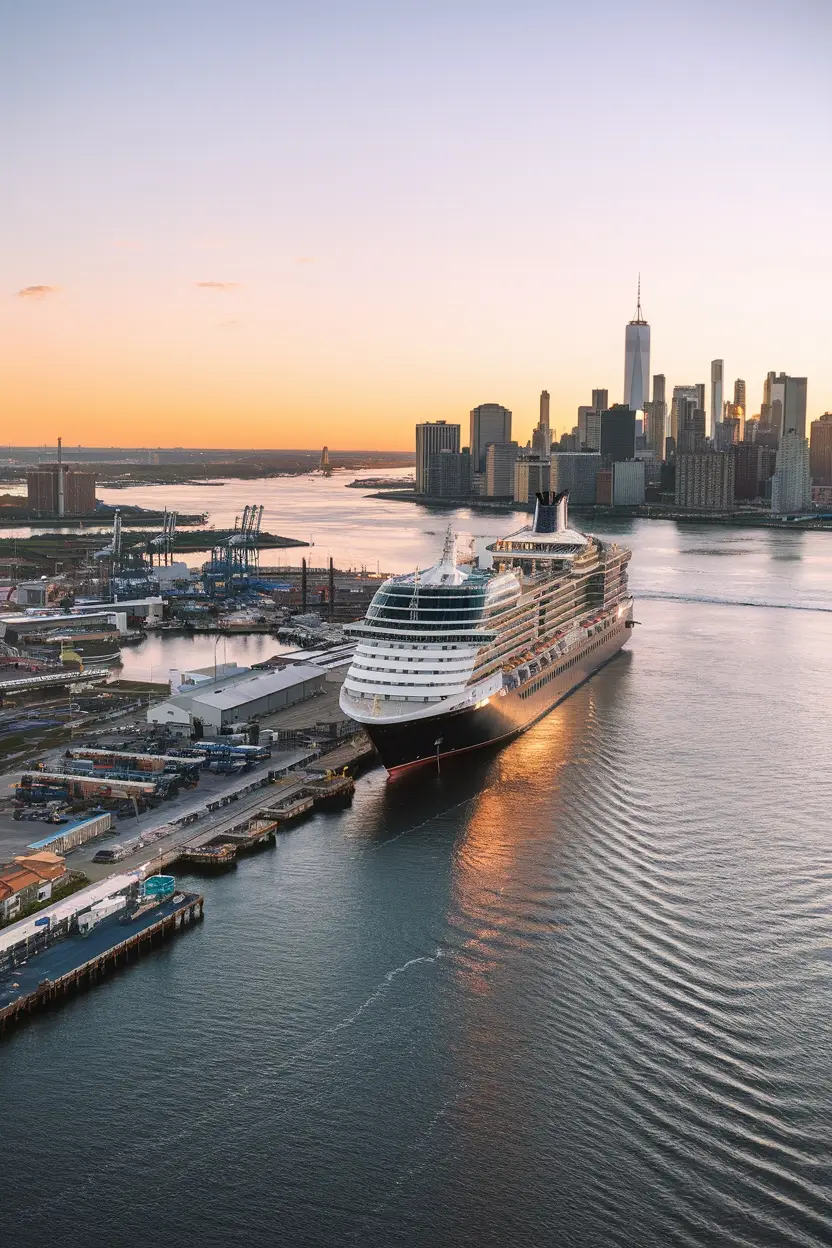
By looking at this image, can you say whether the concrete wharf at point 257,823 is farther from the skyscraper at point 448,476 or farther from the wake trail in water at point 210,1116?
the skyscraper at point 448,476

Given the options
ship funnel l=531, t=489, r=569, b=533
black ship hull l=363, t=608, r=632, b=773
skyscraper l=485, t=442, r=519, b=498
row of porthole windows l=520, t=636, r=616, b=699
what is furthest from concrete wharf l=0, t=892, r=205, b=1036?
skyscraper l=485, t=442, r=519, b=498

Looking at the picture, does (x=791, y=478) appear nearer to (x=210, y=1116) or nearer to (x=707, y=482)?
(x=707, y=482)

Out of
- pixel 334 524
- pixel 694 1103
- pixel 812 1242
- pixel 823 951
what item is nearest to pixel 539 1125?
pixel 694 1103

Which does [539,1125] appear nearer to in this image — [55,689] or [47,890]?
[47,890]

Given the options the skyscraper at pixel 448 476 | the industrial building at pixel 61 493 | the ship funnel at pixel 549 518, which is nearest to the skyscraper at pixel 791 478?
the skyscraper at pixel 448 476

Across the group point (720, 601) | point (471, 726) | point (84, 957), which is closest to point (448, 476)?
Answer: point (720, 601)

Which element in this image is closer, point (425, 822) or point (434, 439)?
point (425, 822)
